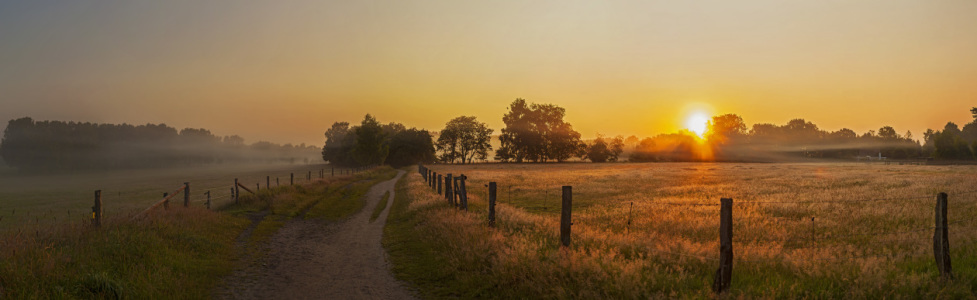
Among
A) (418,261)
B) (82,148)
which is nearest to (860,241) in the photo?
(418,261)

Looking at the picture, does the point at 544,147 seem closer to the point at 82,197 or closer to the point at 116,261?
the point at 82,197

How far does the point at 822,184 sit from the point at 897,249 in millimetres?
25177

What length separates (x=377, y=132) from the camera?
84.6 metres

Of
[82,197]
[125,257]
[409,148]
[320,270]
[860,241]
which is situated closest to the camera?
[125,257]

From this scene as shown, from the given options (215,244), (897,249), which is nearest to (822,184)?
(897,249)

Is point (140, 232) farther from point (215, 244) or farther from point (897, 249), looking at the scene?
point (897, 249)

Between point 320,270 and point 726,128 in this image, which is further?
point 726,128

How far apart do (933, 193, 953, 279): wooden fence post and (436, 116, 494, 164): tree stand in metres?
124

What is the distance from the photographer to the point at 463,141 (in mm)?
130500

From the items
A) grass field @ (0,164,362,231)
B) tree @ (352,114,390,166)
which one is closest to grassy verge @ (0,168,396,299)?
grass field @ (0,164,362,231)

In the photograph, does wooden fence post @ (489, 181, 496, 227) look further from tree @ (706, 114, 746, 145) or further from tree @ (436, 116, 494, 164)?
tree @ (706, 114, 746, 145)

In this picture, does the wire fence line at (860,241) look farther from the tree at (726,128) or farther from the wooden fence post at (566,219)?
the tree at (726,128)

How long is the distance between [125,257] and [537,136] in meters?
117

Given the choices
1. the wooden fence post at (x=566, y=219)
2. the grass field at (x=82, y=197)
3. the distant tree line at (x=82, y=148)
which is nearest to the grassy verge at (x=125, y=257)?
the grass field at (x=82, y=197)
